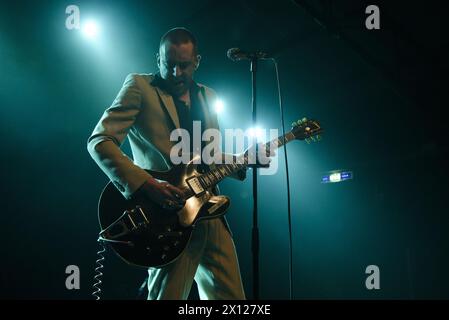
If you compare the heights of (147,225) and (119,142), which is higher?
(119,142)

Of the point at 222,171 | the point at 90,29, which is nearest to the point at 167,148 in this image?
the point at 222,171

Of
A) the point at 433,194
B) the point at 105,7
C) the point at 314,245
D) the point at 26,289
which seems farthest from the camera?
the point at 314,245

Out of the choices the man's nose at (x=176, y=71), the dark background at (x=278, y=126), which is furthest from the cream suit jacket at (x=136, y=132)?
the dark background at (x=278, y=126)

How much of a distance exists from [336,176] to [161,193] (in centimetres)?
509

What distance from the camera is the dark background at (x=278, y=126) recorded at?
13.5 feet

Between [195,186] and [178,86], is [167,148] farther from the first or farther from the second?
[178,86]

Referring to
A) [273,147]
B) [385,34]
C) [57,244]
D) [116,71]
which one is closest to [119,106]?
[273,147]

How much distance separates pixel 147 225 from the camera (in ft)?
6.07

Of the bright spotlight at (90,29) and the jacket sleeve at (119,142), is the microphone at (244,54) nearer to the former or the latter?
the jacket sleeve at (119,142)

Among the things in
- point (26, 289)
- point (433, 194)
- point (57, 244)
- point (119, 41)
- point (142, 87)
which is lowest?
point (26, 289)

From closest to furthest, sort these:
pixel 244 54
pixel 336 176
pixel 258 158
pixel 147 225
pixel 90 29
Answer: pixel 147 225 < pixel 258 158 < pixel 244 54 < pixel 90 29 < pixel 336 176

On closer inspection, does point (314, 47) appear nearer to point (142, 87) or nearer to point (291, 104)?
point (291, 104)

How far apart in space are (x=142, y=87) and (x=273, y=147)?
1.00 meters

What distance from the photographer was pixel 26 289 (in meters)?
3.96
